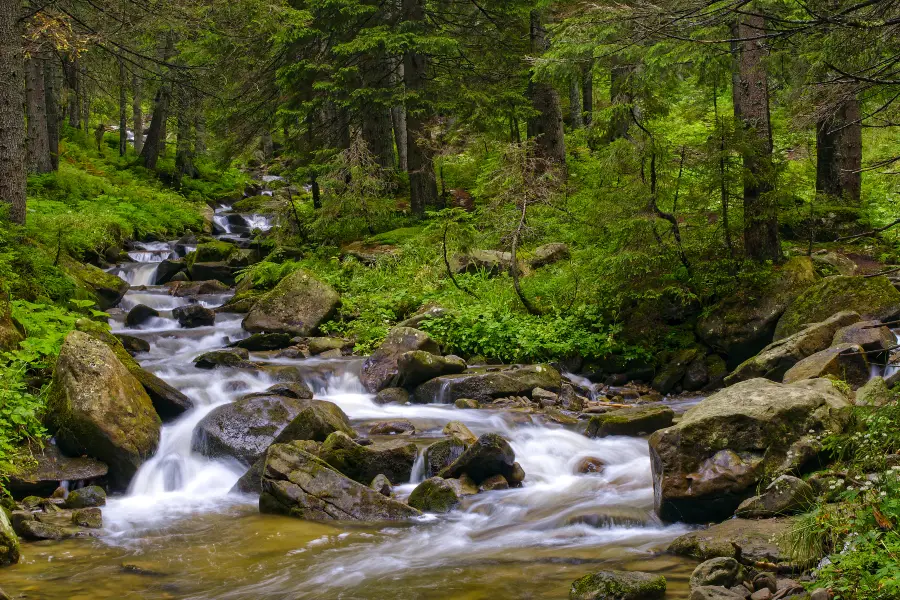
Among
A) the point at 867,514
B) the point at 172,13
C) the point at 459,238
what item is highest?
the point at 172,13

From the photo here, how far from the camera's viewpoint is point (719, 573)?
4.83 metres

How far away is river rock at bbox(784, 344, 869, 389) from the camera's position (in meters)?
8.48

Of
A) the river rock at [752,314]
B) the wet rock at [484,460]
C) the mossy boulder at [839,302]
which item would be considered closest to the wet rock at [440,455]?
the wet rock at [484,460]

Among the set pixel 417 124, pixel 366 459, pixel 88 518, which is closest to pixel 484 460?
pixel 366 459

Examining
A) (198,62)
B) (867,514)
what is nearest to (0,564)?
(867,514)

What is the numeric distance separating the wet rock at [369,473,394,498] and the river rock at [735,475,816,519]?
139 inches

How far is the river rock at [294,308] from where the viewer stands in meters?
14.4

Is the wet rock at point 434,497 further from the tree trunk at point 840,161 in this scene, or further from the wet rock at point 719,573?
the tree trunk at point 840,161

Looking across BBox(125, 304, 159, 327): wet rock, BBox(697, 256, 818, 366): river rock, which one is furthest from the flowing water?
BBox(125, 304, 159, 327): wet rock

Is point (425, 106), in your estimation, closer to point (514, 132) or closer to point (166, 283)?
point (514, 132)

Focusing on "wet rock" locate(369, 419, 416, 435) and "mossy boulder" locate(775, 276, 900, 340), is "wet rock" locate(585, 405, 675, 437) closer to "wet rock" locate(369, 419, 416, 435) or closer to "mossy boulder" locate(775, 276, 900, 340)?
"wet rock" locate(369, 419, 416, 435)

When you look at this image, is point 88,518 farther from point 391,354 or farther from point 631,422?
point 631,422

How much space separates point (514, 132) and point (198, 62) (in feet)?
29.9

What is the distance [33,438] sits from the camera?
801 centimetres
